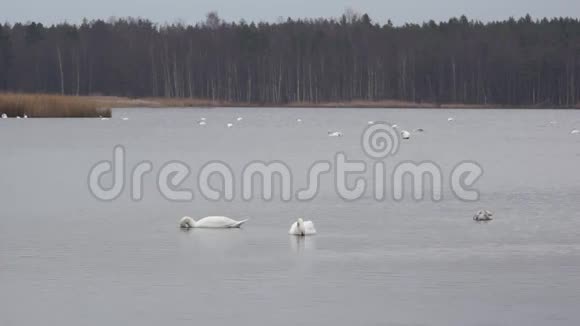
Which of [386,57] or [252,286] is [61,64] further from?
[252,286]

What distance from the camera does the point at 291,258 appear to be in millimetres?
12797

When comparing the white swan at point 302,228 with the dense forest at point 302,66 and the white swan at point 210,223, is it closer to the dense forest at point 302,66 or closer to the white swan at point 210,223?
the white swan at point 210,223

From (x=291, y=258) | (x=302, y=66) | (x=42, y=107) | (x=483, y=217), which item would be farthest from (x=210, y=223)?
(x=302, y=66)

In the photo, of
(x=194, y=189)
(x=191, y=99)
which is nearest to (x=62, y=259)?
(x=194, y=189)

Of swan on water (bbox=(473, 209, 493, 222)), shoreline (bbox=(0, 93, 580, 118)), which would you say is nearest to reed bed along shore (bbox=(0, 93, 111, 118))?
shoreline (bbox=(0, 93, 580, 118))

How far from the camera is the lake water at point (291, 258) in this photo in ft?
32.7

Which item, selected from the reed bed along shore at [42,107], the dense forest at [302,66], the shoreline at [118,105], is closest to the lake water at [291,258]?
the reed bed along shore at [42,107]

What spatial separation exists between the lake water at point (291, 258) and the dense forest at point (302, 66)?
72903mm

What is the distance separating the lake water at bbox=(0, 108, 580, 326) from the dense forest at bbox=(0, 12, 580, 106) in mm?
72903

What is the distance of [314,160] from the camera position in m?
29.2

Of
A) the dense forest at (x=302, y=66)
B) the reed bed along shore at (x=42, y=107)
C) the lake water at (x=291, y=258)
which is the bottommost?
the lake water at (x=291, y=258)

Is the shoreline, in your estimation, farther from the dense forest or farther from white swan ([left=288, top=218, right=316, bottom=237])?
white swan ([left=288, top=218, right=316, bottom=237])

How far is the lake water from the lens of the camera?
9977 mm

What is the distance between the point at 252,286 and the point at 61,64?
3423 inches
